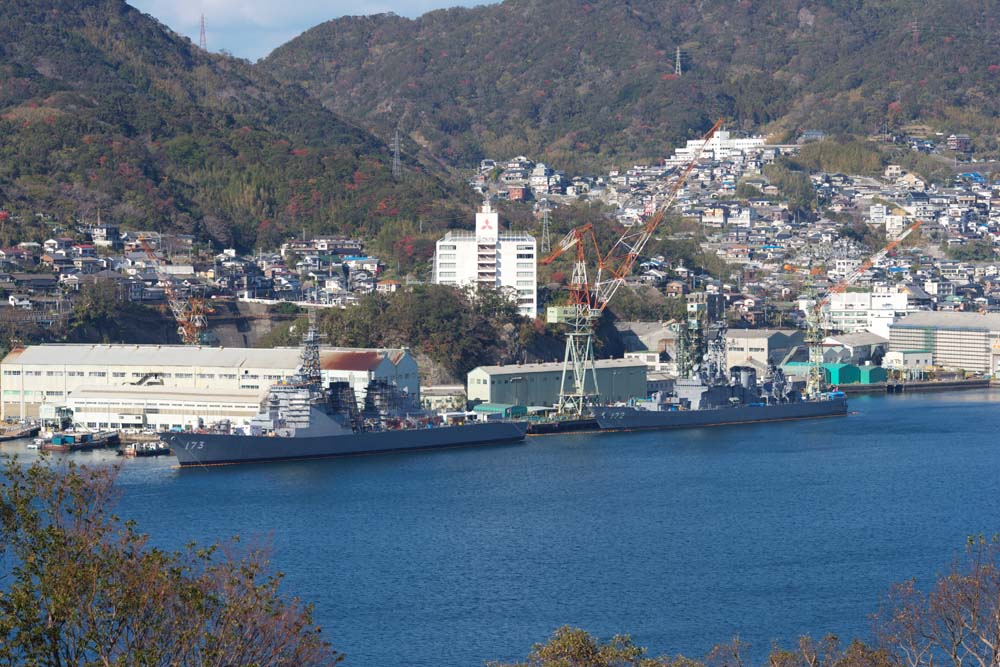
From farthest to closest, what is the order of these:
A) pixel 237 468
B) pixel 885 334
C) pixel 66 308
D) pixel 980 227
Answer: pixel 980 227, pixel 885 334, pixel 66 308, pixel 237 468

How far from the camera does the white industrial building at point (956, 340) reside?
40.2 m

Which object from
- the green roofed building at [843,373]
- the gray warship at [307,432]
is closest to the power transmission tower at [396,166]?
the green roofed building at [843,373]

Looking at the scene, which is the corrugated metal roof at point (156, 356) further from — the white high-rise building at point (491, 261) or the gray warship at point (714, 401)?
the white high-rise building at point (491, 261)

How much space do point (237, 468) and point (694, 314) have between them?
52.1 ft

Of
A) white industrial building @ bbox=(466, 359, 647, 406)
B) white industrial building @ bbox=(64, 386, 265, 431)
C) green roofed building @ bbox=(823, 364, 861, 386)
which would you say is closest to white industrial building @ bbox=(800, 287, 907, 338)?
green roofed building @ bbox=(823, 364, 861, 386)

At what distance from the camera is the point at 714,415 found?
3056 centimetres

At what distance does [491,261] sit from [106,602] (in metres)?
30.5

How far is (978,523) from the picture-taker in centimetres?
1845

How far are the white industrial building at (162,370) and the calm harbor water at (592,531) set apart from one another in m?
2.89

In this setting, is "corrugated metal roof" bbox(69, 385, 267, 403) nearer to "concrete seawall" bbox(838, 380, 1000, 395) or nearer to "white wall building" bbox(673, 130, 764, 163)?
"concrete seawall" bbox(838, 380, 1000, 395)

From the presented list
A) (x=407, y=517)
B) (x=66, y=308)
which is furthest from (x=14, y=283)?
(x=407, y=517)

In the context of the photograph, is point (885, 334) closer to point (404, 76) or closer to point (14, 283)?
point (14, 283)

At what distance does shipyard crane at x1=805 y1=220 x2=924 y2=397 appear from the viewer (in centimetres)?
3425

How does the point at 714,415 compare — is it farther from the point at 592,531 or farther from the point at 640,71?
the point at 640,71
